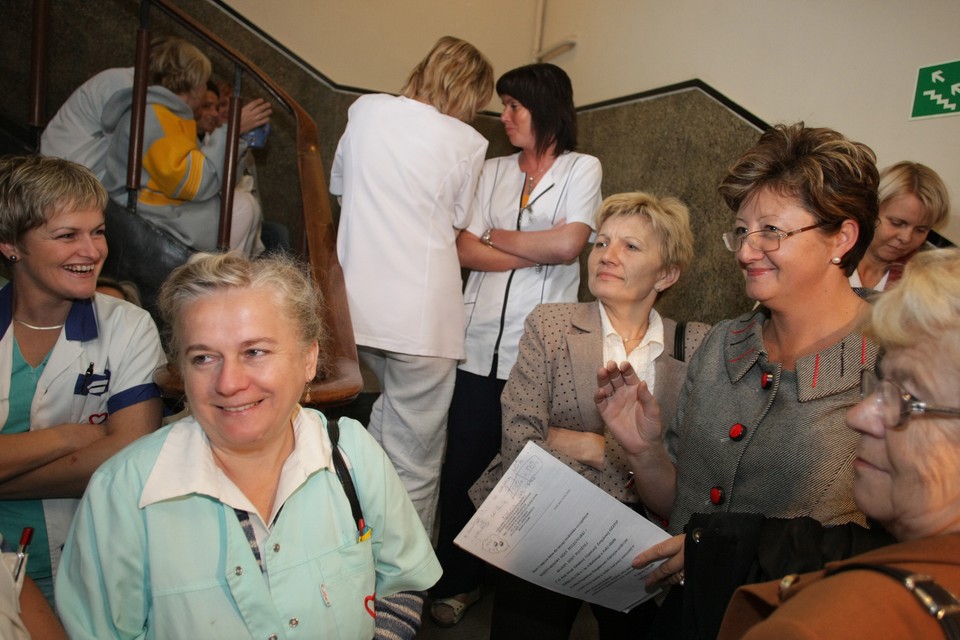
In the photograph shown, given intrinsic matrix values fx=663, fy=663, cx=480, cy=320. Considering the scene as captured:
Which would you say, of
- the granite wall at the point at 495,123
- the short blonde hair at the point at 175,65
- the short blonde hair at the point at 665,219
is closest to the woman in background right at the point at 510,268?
the short blonde hair at the point at 665,219

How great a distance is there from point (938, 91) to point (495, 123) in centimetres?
299

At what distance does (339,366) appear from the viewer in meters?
1.96

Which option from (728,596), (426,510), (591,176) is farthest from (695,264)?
(728,596)

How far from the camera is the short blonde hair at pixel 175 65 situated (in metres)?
2.81

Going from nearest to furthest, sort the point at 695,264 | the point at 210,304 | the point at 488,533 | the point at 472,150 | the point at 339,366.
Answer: the point at 210,304 < the point at 488,533 < the point at 339,366 < the point at 472,150 < the point at 695,264

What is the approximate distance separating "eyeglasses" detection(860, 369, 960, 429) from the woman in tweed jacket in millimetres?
1008

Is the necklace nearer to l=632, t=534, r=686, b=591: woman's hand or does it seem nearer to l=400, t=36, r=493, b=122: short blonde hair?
l=400, t=36, r=493, b=122: short blonde hair

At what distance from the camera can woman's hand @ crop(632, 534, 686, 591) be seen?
1348mm

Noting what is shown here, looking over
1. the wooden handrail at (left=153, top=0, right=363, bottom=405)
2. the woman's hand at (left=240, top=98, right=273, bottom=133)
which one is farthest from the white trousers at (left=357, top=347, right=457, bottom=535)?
the woman's hand at (left=240, top=98, right=273, bottom=133)

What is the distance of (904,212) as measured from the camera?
2246 mm

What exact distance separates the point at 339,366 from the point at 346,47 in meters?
3.26

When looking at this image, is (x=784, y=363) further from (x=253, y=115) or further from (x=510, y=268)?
(x=253, y=115)

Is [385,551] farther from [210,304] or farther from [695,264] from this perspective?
[695,264]

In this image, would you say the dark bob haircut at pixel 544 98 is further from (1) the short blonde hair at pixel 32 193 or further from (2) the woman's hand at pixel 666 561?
(2) the woman's hand at pixel 666 561
